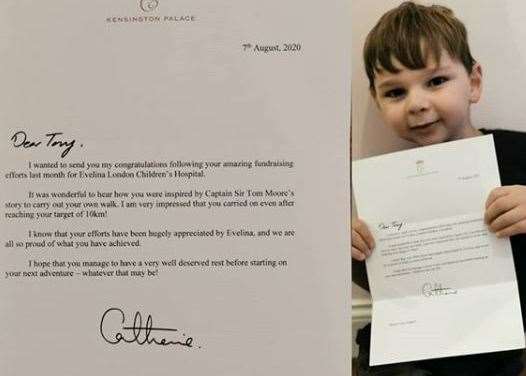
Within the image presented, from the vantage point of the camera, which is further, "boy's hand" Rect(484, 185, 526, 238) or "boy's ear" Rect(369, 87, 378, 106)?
"boy's ear" Rect(369, 87, 378, 106)

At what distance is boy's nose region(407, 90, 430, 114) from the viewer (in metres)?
0.96

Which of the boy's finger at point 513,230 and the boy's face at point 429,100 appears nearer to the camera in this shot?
the boy's finger at point 513,230

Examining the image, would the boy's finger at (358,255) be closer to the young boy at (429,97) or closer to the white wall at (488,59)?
the young boy at (429,97)

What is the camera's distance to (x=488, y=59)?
104 cm

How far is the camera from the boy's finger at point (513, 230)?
0.85m

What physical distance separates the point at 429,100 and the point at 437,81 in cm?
4
